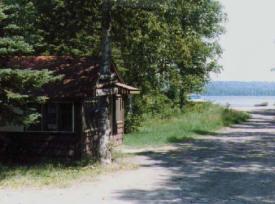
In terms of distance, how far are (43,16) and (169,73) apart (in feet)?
28.5

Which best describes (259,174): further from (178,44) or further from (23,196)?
(178,44)

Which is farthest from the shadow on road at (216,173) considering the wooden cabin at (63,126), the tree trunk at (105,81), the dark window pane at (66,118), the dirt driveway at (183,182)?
the dark window pane at (66,118)

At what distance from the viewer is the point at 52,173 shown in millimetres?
13148

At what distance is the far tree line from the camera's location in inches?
493

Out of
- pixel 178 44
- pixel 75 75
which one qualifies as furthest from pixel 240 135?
pixel 75 75

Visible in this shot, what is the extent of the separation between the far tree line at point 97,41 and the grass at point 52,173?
1.77m

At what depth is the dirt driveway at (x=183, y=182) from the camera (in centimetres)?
975

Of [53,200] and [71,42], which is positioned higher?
[71,42]

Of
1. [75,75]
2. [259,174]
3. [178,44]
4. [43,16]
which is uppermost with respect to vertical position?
[43,16]

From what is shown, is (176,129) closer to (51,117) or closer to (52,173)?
(51,117)

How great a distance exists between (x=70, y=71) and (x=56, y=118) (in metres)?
2.37

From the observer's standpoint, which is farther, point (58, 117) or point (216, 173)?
point (58, 117)

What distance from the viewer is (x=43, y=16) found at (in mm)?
21859

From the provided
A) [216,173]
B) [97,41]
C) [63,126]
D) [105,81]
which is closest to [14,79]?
[105,81]
